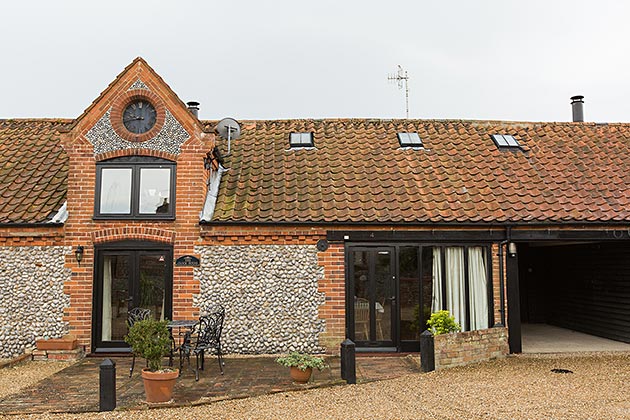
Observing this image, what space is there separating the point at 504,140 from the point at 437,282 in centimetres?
568

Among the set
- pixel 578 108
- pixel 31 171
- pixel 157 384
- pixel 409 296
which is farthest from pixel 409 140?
pixel 31 171

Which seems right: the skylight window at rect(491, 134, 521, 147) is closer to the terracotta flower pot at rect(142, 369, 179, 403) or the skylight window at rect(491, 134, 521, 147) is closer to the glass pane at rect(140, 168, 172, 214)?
the glass pane at rect(140, 168, 172, 214)

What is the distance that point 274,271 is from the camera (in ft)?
34.7

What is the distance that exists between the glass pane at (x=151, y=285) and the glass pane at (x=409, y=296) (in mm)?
5153

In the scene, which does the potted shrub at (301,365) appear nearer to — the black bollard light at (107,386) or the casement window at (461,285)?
Result: the black bollard light at (107,386)

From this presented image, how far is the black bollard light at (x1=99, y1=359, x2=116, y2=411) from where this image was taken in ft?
21.9

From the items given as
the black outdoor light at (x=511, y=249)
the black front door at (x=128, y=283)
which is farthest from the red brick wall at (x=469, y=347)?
the black front door at (x=128, y=283)

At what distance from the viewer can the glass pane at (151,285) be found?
10570 mm

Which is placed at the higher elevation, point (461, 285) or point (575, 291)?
point (461, 285)

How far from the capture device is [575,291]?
14.1m

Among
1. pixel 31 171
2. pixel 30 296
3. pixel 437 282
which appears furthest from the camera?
pixel 31 171

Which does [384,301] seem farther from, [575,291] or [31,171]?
[31,171]

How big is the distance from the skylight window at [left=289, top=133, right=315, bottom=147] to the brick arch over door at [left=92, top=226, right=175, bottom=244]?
4883 mm

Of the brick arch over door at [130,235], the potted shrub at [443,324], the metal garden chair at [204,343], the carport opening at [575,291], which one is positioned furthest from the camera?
the carport opening at [575,291]
